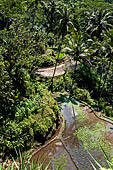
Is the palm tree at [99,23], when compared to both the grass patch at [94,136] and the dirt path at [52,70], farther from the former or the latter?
the grass patch at [94,136]

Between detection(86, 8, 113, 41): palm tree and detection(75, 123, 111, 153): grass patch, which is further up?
detection(86, 8, 113, 41): palm tree

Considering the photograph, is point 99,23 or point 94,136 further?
point 99,23

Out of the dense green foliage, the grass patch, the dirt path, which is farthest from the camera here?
the dirt path

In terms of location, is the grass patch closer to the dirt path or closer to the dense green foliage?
the dense green foliage

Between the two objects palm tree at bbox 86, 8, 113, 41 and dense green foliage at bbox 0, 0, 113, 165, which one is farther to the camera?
palm tree at bbox 86, 8, 113, 41

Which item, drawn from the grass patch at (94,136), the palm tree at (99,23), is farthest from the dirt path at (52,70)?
the grass patch at (94,136)

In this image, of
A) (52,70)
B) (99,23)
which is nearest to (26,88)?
(52,70)

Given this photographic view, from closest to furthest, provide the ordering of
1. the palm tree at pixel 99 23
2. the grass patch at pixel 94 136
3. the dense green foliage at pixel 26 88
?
the dense green foliage at pixel 26 88
the grass patch at pixel 94 136
the palm tree at pixel 99 23

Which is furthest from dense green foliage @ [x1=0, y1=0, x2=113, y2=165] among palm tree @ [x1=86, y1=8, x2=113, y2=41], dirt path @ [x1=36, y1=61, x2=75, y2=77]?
palm tree @ [x1=86, y1=8, x2=113, y2=41]

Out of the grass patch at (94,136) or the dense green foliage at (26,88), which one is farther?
the grass patch at (94,136)

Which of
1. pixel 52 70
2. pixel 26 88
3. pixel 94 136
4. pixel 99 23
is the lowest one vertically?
pixel 94 136

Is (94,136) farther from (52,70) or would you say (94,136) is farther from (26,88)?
(52,70)

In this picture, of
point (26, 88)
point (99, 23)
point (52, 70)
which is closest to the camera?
point (26, 88)

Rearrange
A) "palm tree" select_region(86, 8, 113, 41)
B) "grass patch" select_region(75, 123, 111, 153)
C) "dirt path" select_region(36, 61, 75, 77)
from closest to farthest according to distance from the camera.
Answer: "grass patch" select_region(75, 123, 111, 153), "dirt path" select_region(36, 61, 75, 77), "palm tree" select_region(86, 8, 113, 41)
